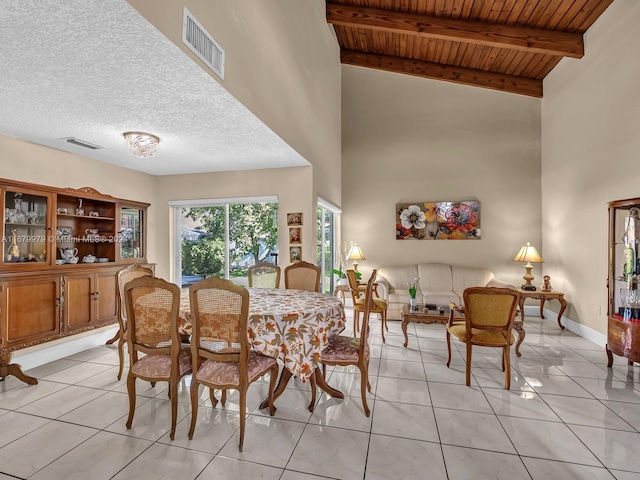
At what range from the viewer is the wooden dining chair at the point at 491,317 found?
276cm

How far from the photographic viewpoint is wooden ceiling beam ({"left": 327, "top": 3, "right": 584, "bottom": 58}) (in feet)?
14.3

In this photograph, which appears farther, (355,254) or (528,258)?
(355,254)

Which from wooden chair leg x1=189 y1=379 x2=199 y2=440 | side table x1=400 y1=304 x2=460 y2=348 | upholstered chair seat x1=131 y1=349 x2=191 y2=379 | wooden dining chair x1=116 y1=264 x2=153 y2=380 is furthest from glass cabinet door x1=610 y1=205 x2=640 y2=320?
wooden dining chair x1=116 y1=264 x2=153 y2=380

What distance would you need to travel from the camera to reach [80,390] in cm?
274

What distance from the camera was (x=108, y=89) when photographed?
7.36ft

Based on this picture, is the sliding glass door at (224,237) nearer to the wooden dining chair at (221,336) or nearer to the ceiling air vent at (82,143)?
the ceiling air vent at (82,143)

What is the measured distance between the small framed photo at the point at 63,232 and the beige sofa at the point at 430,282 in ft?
14.2

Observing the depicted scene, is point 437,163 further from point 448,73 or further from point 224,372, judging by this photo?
point 224,372

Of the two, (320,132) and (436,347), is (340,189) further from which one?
(436,347)

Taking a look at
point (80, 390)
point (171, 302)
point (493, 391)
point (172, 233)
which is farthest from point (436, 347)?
point (172, 233)

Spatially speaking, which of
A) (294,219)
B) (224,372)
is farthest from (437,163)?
(224,372)

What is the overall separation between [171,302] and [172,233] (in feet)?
11.0

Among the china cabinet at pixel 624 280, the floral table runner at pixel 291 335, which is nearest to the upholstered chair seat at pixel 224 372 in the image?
the floral table runner at pixel 291 335

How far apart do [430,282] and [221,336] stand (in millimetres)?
4502
